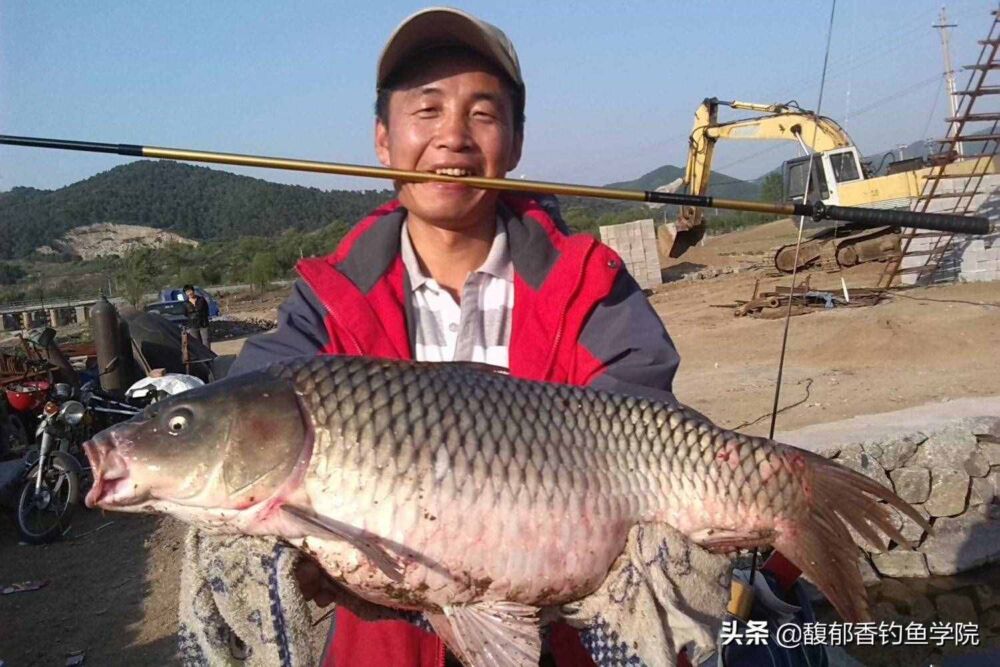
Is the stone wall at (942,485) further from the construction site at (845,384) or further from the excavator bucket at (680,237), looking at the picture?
the excavator bucket at (680,237)

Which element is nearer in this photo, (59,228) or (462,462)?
(462,462)

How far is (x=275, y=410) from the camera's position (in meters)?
1.81

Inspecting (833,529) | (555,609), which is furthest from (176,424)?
(833,529)

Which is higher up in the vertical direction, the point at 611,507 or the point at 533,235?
the point at 533,235

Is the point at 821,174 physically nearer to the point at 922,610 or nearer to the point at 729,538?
the point at 922,610

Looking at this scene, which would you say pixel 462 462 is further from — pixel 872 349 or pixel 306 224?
pixel 306 224

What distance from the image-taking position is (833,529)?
2.04 m

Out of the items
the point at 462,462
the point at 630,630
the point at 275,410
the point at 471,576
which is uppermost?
the point at 275,410

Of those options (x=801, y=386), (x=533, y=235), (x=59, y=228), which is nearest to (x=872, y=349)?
(x=801, y=386)

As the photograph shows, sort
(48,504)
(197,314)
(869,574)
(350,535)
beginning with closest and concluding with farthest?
(350,535)
(869,574)
(48,504)
(197,314)

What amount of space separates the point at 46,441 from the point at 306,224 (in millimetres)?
104394

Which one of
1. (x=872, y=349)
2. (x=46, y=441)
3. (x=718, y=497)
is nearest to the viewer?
(x=718, y=497)

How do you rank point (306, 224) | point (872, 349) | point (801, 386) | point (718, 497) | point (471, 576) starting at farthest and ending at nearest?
point (306, 224) → point (872, 349) → point (801, 386) → point (718, 497) → point (471, 576)

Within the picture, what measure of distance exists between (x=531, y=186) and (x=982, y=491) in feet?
15.5
